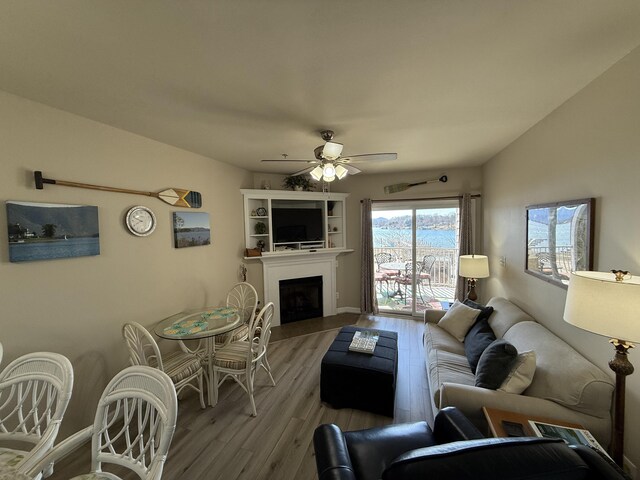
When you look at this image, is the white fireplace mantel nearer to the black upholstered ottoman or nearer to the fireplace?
the fireplace

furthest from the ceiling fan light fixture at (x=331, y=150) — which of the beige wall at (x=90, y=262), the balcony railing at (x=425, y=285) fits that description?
the balcony railing at (x=425, y=285)

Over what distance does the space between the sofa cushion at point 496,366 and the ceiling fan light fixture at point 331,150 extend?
1923mm

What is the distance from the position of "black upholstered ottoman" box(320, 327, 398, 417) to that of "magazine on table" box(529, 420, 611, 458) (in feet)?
3.34

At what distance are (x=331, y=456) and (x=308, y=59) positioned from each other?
205cm

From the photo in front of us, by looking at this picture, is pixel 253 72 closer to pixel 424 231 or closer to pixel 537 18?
pixel 537 18

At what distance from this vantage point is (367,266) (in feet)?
15.1

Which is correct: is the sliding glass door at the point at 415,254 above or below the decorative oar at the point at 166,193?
below

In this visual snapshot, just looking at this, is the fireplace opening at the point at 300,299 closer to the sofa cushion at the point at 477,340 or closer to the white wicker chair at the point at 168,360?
the white wicker chair at the point at 168,360

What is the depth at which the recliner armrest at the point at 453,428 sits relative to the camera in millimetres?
1326

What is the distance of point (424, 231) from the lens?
4.43m

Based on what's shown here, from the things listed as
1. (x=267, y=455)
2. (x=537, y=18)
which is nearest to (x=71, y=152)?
(x=267, y=455)

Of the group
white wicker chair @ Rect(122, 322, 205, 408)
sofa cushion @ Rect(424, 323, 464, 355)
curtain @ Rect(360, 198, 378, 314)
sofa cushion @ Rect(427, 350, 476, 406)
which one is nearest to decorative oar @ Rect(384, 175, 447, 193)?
curtain @ Rect(360, 198, 378, 314)

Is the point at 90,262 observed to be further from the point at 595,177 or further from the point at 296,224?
the point at 595,177

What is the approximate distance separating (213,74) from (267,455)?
2603mm
